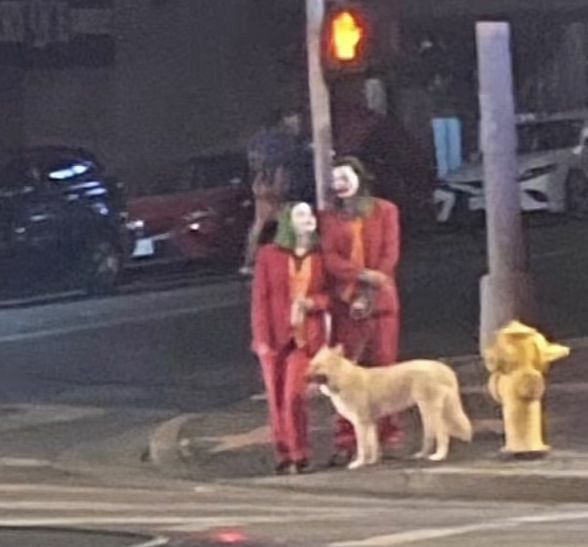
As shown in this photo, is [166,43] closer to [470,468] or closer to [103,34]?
[103,34]

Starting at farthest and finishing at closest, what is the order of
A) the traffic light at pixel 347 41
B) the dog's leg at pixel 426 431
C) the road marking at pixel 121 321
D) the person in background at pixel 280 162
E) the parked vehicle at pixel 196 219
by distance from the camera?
the parked vehicle at pixel 196 219 → the road marking at pixel 121 321 → the person in background at pixel 280 162 → the traffic light at pixel 347 41 → the dog's leg at pixel 426 431

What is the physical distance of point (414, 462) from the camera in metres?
14.8

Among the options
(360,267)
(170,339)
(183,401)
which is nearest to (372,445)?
(360,267)

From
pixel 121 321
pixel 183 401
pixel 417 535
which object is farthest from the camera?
pixel 121 321

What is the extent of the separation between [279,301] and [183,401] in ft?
20.2

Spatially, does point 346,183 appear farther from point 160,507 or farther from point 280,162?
point 280,162

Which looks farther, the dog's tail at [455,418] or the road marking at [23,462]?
the road marking at [23,462]

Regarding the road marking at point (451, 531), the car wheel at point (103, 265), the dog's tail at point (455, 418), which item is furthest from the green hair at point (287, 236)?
the car wheel at point (103, 265)

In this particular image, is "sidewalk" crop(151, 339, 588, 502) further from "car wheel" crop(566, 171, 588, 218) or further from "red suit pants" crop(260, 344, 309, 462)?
"car wheel" crop(566, 171, 588, 218)

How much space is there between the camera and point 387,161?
2639cm

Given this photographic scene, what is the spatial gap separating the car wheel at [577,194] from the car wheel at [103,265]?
5504 millimetres

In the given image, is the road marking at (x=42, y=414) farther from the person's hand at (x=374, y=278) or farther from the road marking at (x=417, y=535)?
the road marking at (x=417, y=535)

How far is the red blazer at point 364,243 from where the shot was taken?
14.5 m

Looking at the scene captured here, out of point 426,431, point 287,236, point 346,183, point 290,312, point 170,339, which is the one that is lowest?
point 170,339
